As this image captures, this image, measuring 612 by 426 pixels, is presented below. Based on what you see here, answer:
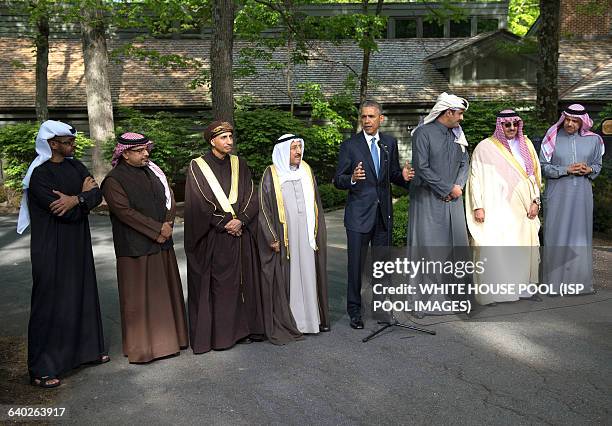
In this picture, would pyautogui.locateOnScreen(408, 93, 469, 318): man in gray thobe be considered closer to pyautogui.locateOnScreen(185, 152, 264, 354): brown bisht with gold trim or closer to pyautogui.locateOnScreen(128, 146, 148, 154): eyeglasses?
pyautogui.locateOnScreen(185, 152, 264, 354): brown bisht with gold trim

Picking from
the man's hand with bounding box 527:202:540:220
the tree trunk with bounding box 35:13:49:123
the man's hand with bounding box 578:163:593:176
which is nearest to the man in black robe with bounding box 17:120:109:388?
the man's hand with bounding box 527:202:540:220

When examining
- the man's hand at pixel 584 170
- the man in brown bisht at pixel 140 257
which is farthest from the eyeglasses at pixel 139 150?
the man's hand at pixel 584 170

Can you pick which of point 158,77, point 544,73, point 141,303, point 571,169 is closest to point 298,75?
point 158,77

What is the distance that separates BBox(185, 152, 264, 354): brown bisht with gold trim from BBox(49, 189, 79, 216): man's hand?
1.13m

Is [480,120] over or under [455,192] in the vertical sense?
over

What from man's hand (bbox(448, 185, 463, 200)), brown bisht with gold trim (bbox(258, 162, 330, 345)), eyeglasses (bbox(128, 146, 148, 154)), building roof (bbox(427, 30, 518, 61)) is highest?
building roof (bbox(427, 30, 518, 61))

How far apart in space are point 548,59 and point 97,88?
486 inches

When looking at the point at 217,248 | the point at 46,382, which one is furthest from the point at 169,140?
the point at 46,382

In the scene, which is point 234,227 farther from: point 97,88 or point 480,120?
point 480,120

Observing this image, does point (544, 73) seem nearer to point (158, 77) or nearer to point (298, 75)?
point (298, 75)

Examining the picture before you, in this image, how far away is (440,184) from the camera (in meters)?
6.88

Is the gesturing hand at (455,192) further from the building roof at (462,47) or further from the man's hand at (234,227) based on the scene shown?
the building roof at (462,47)

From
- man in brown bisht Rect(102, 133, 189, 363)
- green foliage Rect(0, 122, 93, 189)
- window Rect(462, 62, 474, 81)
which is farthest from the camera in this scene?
window Rect(462, 62, 474, 81)

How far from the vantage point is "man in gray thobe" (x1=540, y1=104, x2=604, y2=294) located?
7855 millimetres
